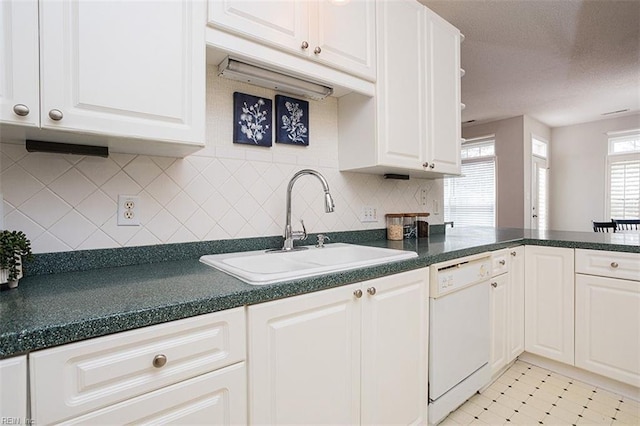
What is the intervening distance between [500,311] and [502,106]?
3948 millimetres

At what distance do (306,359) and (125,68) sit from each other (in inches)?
41.7

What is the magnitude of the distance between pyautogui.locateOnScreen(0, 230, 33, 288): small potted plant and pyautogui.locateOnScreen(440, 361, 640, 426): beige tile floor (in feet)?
6.15

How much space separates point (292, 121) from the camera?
173cm

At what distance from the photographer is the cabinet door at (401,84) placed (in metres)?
1.74

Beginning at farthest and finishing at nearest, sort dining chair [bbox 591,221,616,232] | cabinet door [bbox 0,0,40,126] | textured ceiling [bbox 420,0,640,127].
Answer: dining chair [bbox 591,221,616,232] < textured ceiling [bbox 420,0,640,127] < cabinet door [bbox 0,0,40,126]

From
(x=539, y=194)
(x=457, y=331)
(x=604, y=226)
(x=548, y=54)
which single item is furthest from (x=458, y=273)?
(x=539, y=194)

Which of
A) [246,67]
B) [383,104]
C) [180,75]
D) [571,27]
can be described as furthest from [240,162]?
[571,27]

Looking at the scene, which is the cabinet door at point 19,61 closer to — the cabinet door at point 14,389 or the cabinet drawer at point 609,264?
the cabinet door at point 14,389

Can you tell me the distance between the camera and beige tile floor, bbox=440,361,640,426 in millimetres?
1680

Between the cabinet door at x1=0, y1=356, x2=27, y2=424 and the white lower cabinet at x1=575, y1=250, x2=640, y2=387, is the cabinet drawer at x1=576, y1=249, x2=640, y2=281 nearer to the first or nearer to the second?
the white lower cabinet at x1=575, y1=250, x2=640, y2=387

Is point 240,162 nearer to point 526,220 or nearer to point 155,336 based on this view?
point 155,336

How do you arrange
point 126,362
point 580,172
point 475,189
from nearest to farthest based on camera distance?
point 126,362, point 580,172, point 475,189

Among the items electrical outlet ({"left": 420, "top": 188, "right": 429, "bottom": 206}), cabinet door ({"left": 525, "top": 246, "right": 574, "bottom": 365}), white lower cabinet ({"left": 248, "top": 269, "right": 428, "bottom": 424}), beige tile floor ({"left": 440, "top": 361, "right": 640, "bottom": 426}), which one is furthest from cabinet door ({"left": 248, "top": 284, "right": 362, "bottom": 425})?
cabinet door ({"left": 525, "top": 246, "right": 574, "bottom": 365})

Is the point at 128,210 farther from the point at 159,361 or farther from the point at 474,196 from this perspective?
the point at 474,196
